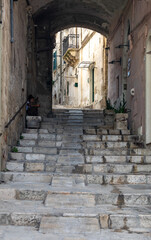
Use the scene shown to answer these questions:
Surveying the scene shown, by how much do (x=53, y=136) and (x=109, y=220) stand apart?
5252 millimetres

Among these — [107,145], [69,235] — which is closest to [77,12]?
[107,145]

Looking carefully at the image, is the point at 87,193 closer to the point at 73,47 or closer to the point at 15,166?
the point at 15,166

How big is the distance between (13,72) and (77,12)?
6.83m

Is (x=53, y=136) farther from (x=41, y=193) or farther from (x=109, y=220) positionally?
(x=109, y=220)

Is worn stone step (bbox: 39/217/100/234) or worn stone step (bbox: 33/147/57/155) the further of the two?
worn stone step (bbox: 33/147/57/155)

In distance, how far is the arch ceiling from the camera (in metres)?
13.2

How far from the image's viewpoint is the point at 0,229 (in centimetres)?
478

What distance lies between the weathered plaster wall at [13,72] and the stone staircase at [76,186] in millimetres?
457

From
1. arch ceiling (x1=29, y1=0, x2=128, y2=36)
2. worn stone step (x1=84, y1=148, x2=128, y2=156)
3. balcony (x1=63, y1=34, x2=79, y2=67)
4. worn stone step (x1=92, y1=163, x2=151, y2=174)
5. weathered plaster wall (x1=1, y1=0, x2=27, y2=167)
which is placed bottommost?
worn stone step (x1=92, y1=163, x2=151, y2=174)

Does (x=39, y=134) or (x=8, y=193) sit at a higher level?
(x=39, y=134)

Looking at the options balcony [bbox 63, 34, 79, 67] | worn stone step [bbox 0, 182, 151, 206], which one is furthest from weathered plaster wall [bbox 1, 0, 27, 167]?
balcony [bbox 63, 34, 79, 67]

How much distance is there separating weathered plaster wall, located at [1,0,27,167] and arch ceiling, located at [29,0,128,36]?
2508 millimetres

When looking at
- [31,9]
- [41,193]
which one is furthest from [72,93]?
[41,193]

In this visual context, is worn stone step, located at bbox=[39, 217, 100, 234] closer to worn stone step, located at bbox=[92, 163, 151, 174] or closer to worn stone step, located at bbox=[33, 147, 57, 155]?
worn stone step, located at bbox=[92, 163, 151, 174]
